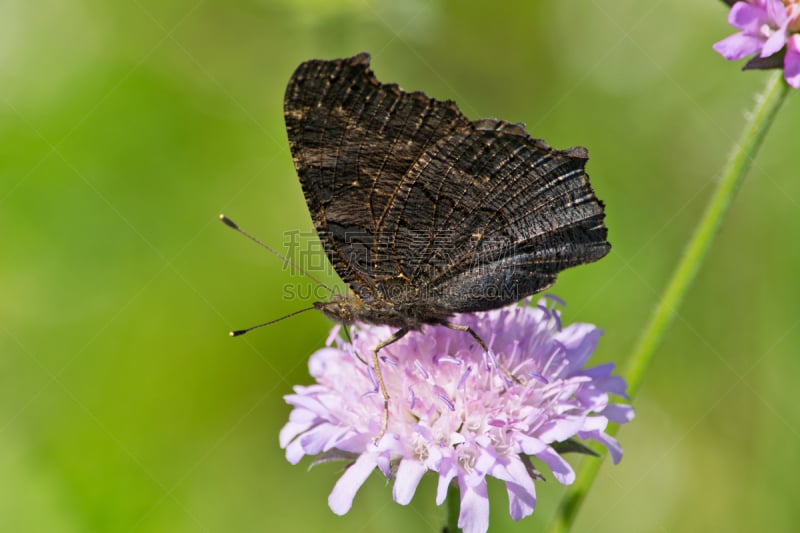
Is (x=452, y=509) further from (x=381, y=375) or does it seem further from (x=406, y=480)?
(x=381, y=375)

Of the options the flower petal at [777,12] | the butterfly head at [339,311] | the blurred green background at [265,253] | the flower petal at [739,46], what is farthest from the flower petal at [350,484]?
the flower petal at [777,12]

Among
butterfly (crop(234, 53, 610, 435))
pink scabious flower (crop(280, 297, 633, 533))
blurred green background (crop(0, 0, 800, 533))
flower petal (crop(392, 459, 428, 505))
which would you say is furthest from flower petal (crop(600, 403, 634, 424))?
blurred green background (crop(0, 0, 800, 533))

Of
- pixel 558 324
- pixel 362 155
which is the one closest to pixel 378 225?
pixel 362 155

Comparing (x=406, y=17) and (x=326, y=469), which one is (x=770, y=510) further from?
(x=406, y=17)

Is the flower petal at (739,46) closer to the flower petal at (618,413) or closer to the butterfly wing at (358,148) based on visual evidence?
the butterfly wing at (358,148)

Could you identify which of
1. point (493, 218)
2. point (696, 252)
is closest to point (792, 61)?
point (696, 252)

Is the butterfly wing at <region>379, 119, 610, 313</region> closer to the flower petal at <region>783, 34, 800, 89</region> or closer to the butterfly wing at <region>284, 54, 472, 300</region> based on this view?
the butterfly wing at <region>284, 54, 472, 300</region>
